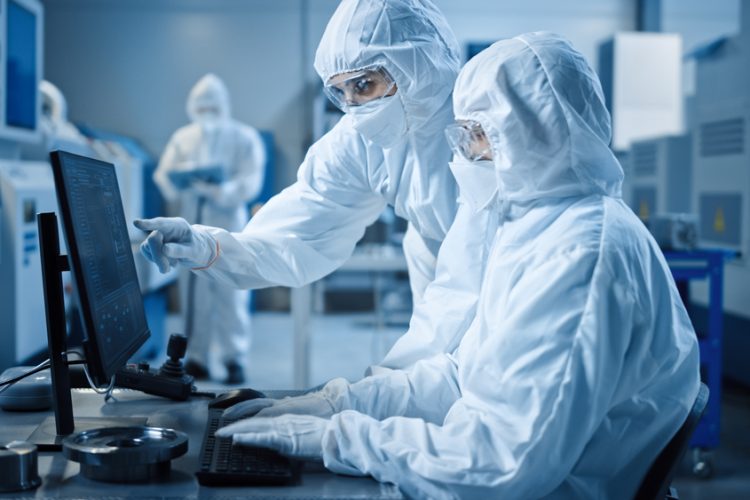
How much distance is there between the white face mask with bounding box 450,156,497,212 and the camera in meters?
1.22

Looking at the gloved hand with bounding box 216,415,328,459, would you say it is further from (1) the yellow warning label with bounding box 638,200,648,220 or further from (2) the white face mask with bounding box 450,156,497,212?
(1) the yellow warning label with bounding box 638,200,648,220

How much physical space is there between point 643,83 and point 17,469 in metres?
5.04

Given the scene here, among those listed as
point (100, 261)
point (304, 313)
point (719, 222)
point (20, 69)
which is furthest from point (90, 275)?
point (719, 222)

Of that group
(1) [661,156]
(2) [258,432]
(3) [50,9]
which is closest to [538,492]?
(2) [258,432]

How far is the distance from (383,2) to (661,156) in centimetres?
288

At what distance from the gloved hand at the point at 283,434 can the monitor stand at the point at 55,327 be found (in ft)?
0.83

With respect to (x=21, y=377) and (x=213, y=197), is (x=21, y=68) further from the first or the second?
(x=21, y=377)

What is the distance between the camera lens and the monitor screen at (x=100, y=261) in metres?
0.95

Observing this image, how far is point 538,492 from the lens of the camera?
3.08ft

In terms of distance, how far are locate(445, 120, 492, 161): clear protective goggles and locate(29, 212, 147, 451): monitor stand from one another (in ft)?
1.93

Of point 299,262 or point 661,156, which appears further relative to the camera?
point 661,156

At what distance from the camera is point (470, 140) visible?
3.96 feet

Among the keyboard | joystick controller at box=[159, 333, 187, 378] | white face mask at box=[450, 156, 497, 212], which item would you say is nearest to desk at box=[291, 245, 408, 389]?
joystick controller at box=[159, 333, 187, 378]

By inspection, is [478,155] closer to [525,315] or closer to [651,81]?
[525,315]
